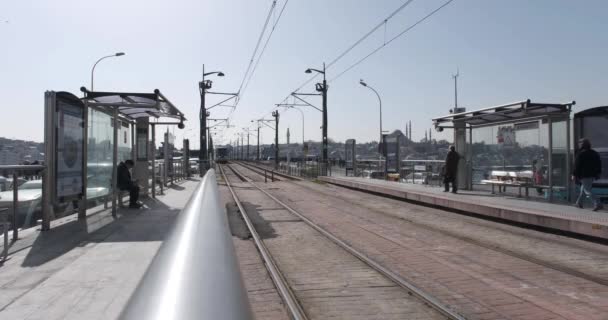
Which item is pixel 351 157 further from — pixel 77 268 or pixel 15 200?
pixel 77 268

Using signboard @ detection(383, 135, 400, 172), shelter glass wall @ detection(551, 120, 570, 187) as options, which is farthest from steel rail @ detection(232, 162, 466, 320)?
signboard @ detection(383, 135, 400, 172)

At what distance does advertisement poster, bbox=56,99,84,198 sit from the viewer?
9289 mm

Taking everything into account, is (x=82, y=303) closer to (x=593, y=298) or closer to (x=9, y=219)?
(x=9, y=219)

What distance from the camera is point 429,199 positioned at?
16047 mm

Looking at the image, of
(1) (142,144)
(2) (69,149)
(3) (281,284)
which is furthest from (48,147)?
(1) (142,144)

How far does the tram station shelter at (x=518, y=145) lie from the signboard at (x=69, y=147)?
1059cm

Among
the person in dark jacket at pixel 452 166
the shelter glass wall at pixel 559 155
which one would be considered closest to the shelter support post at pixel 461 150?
the person in dark jacket at pixel 452 166

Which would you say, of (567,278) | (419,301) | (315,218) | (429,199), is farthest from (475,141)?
(419,301)

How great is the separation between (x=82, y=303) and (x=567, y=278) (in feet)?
18.6

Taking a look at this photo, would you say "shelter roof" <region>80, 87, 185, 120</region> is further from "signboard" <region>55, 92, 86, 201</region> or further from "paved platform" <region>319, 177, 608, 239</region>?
"paved platform" <region>319, 177, 608, 239</region>

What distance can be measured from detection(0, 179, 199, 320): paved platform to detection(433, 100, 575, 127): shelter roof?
31.1 ft

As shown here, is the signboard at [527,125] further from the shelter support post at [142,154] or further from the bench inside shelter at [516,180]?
the shelter support post at [142,154]

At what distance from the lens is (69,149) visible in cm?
982

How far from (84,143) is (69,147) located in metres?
0.73
